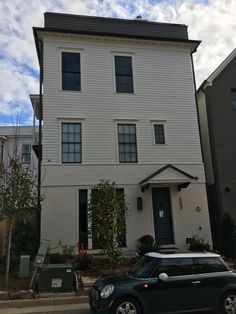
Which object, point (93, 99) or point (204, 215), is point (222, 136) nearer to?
point (204, 215)

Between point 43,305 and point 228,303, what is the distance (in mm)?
4741

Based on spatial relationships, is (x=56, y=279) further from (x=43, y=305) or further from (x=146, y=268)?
(x=146, y=268)

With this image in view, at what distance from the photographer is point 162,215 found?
15.0m

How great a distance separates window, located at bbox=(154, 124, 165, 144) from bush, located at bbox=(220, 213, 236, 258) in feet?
15.8

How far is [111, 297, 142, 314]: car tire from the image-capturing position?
6350 millimetres

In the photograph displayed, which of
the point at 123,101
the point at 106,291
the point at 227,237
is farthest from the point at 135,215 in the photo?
the point at 106,291

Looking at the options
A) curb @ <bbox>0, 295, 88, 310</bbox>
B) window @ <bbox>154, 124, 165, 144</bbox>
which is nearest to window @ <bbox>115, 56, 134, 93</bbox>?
window @ <bbox>154, 124, 165, 144</bbox>

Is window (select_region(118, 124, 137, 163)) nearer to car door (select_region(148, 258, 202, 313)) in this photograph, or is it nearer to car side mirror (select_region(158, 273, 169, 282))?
car door (select_region(148, 258, 202, 313))

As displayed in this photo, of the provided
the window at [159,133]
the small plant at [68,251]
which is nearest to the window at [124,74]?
the window at [159,133]

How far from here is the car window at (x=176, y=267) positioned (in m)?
6.87

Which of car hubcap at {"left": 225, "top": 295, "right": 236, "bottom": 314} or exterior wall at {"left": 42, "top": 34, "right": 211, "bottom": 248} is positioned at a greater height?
exterior wall at {"left": 42, "top": 34, "right": 211, "bottom": 248}

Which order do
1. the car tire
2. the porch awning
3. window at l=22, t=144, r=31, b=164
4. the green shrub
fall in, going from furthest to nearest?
window at l=22, t=144, r=31, b=164
the porch awning
the green shrub
the car tire

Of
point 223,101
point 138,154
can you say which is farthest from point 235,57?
point 138,154

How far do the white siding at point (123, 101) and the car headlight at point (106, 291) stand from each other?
8650 millimetres
